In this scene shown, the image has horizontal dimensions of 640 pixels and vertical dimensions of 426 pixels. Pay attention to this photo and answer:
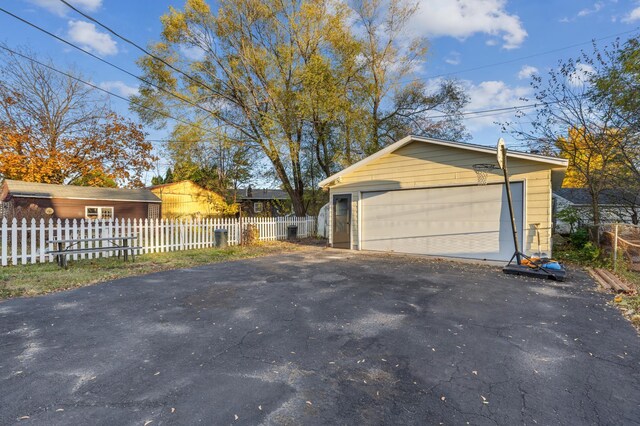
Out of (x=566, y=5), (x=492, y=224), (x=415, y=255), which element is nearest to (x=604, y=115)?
(x=566, y=5)

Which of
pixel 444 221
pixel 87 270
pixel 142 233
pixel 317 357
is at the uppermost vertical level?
pixel 444 221

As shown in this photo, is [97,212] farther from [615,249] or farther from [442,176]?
[615,249]

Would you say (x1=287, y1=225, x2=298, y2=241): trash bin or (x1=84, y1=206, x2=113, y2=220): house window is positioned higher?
(x1=84, y1=206, x2=113, y2=220): house window

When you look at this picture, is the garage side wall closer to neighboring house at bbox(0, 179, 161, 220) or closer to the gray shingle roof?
neighboring house at bbox(0, 179, 161, 220)

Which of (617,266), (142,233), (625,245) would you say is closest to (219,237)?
(142,233)

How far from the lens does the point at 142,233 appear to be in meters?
10.4

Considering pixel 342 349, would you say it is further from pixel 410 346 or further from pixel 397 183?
pixel 397 183

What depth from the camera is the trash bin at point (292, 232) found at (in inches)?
616

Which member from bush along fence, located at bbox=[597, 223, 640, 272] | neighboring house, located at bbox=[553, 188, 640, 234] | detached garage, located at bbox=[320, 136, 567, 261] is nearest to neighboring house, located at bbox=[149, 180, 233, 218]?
detached garage, located at bbox=[320, 136, 567, 261]

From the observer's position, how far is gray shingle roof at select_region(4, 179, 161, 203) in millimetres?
17219

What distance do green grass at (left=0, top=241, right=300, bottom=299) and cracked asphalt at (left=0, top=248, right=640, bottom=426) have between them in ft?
2.45

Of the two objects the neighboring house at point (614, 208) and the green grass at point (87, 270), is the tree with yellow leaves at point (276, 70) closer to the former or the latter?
the green grass at point (87, 270)

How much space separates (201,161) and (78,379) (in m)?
16.7

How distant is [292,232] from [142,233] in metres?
7.08
